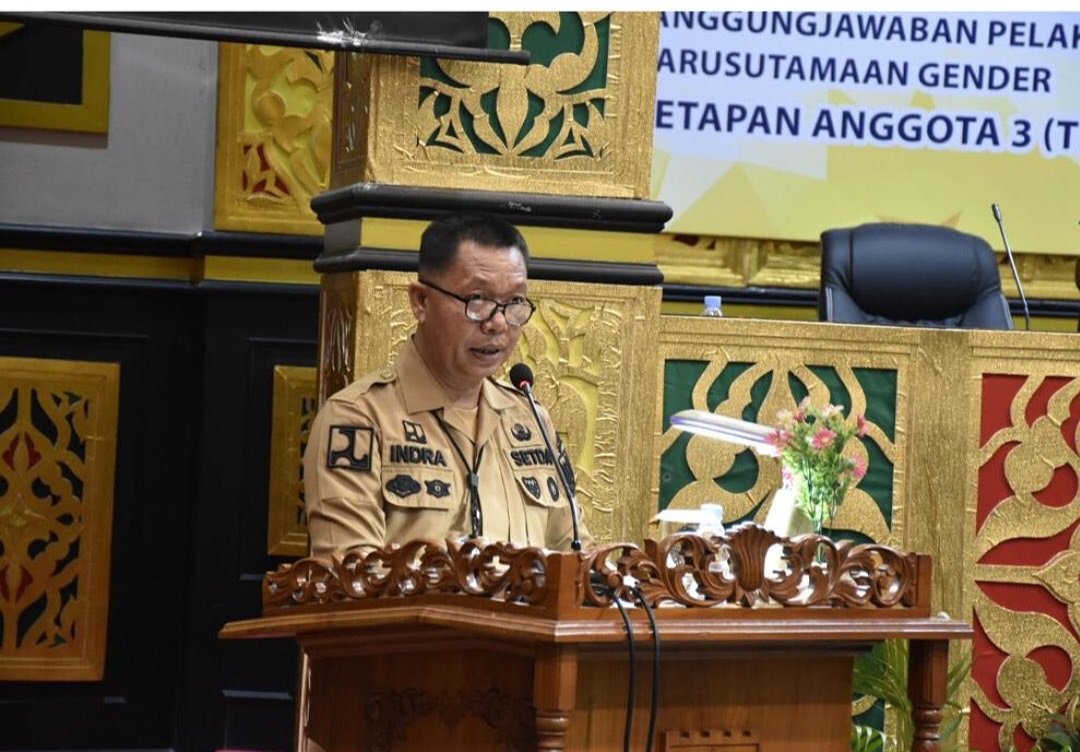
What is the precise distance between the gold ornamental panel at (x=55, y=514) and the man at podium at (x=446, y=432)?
222 centimetres

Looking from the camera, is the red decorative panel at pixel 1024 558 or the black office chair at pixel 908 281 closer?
the red decorative panel at pixel 1024 558

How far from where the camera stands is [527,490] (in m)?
3.23

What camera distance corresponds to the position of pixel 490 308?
3127mm

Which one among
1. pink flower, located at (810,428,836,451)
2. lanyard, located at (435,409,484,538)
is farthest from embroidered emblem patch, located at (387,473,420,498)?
pink flower, located at (810,428,836,451)

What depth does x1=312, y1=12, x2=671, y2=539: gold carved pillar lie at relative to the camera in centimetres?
369

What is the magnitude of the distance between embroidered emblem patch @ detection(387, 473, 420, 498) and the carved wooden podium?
0.39 m

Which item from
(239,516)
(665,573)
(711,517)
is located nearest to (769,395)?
(711,517)

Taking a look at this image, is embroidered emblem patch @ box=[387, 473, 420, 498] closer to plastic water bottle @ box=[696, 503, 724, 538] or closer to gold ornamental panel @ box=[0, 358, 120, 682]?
plastic water bottle @ box=[696, 503, 724, 538]

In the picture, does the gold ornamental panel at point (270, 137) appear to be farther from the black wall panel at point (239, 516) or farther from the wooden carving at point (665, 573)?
the wooden carving at point (665, 573)

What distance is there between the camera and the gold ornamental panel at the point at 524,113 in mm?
3693

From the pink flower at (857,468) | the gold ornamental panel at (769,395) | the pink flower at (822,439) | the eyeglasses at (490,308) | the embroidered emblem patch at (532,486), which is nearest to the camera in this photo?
the eyeglasses at (490,308)

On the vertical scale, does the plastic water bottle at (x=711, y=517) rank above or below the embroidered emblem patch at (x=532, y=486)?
below

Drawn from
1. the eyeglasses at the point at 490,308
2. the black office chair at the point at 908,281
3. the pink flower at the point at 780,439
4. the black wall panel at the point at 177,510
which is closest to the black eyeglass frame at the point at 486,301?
the eyeglasses at the point at 490,308

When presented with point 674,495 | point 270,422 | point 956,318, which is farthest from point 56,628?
point 956,318
